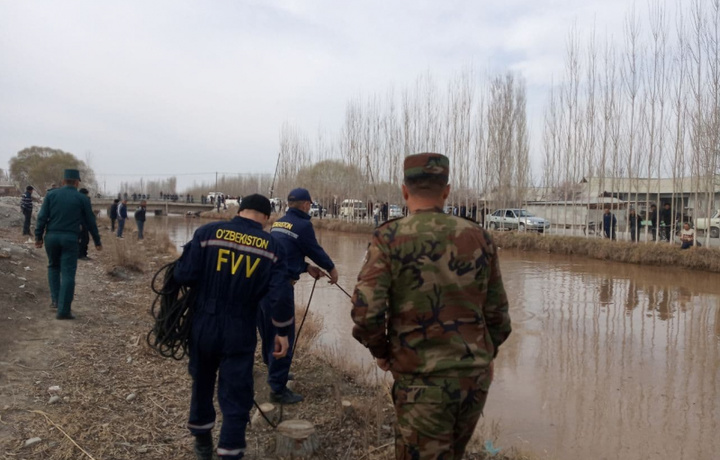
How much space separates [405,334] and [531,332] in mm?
6554

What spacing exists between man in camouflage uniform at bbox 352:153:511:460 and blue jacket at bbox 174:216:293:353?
978 mm

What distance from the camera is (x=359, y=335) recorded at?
1.94 meters

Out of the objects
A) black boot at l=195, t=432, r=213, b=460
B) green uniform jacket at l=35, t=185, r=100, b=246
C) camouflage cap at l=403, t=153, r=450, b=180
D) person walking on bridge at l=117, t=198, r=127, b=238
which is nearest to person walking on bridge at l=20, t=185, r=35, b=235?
person walking on bridge at l=117, t=198, r=127, b=238

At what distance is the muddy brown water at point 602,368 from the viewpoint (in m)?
4.34

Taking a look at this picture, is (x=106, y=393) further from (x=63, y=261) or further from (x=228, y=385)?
(x=63, y=261)

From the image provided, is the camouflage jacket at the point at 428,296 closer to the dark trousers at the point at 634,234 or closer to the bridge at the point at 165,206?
the dark trousers at the point at 634,234

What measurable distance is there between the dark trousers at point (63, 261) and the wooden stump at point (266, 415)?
3.13 meters

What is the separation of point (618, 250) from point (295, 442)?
1697 cm

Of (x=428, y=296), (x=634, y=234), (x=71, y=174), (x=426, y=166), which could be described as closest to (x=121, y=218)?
(x=71, y=174)

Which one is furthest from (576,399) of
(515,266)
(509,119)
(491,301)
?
(509,119)

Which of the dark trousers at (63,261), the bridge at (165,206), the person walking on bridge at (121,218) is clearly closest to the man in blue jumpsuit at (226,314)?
the dark trousers at (63,261)

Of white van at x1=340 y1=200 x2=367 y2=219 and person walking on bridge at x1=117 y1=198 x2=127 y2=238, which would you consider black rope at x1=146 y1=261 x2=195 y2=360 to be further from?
white van at x1=340 y1=200 x2=367 y2=219

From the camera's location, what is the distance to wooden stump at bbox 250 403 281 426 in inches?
142

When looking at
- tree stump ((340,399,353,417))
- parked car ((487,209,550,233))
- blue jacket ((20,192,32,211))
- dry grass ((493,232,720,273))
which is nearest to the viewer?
tree stump ((340,399,353,417))
